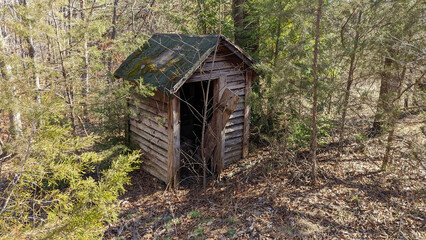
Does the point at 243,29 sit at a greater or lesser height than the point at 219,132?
greater

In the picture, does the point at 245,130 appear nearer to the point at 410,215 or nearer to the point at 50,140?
the point at 410,215

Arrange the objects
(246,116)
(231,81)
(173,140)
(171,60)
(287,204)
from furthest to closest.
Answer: (246,116)
(231,81)
(171,60)
(173,140)
(287,204)

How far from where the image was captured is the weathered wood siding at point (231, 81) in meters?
7.04

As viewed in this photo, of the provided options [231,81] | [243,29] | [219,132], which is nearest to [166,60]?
[231,81]

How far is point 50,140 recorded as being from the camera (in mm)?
3703

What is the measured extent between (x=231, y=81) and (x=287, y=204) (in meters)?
3.44

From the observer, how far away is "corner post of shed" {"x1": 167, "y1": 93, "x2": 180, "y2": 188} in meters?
6.73

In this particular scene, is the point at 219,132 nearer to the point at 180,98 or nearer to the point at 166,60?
the point at 180,98

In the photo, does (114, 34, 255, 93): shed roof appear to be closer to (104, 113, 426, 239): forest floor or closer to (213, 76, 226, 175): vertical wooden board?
(213, 76, 226, 175): vertical wooden board

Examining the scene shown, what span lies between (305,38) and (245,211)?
479 cm

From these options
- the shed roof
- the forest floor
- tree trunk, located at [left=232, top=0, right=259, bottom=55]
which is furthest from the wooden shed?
tree trunk, located at [left=232, top=0, right=259, bottom=55]

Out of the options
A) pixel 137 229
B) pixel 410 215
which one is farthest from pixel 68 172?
pixel 410 215

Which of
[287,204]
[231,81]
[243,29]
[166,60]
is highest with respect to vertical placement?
[243,29]

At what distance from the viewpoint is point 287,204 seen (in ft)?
19.9
